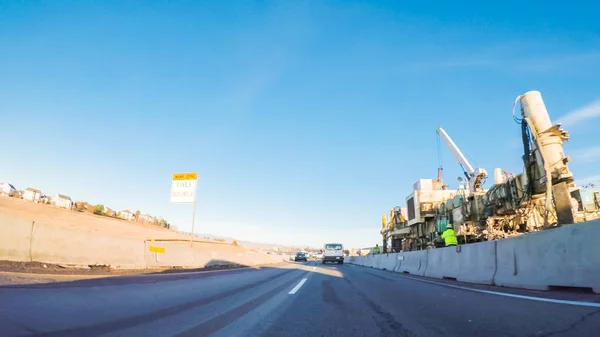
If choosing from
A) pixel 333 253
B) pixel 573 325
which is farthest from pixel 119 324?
pixel 333 253

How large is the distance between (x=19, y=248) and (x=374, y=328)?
10.7m

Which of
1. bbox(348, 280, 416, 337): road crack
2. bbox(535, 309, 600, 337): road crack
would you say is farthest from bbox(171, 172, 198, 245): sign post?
bbox(535, 309, 600, 337): road crack

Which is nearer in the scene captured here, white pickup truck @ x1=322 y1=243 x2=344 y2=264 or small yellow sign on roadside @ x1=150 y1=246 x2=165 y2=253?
small yellow sign on roadside @ x1=150 y1=246 x2=165 y2=253

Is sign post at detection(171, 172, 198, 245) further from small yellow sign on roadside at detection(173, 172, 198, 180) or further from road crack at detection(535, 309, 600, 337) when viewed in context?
road crack at detection(535, 309, 600, 337)

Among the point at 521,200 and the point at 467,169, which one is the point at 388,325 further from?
the point at 467,169

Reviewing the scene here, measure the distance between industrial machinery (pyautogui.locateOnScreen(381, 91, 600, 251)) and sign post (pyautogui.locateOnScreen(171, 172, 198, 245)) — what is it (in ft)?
65.5

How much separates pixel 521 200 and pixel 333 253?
33505mm

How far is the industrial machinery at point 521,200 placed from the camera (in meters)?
12.6

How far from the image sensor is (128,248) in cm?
1457

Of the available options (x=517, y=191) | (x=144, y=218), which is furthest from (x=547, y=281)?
(x=144, y=218)

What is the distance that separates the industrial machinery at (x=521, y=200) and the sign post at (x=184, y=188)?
20.0 meters

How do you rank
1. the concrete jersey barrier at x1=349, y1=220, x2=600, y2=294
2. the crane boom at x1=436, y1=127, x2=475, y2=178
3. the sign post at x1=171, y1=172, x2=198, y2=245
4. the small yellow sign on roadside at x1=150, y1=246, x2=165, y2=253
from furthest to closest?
1. the crane boom at x1=436, y1=127, x2=475, y2=178
2. the sign post at x1=171, y1=172, x2=198, y2=245
3. the small yellow sign on roadside at x1=150, y1=246, x2=165, y2=253
4. the concrete jersey barrier at x1=349, y1=220, x2=600, y2=294

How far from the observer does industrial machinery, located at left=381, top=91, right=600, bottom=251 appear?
1265 cm

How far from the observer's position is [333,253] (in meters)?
47.4
